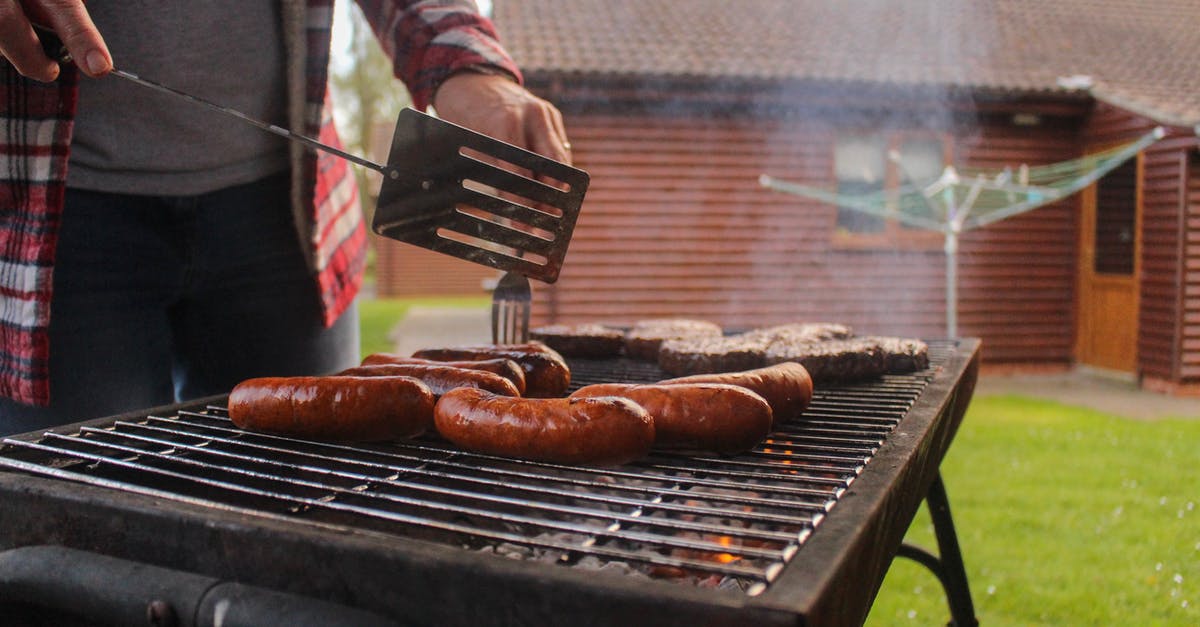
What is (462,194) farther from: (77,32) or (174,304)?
(174,304)

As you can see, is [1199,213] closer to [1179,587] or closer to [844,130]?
[844,130]

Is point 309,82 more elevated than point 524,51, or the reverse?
point 524,51

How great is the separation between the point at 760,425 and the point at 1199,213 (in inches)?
484

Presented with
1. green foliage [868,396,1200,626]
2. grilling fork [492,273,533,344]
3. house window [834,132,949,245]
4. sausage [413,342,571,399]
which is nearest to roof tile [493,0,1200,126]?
house window [834,132,949,245]

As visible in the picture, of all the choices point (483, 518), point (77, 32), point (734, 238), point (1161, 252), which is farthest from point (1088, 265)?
point (77, 32)

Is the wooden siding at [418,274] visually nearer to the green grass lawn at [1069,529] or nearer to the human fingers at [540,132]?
the green grass lawn at [1069,529]

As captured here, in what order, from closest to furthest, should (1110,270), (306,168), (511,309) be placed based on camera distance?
(306,168), (511,309), (1110,270)

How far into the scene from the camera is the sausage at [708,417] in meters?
1.78

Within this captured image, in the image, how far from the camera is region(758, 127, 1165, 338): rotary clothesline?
35.6ft

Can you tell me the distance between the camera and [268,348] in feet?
8.40

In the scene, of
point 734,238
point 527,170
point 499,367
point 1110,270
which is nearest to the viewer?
point 499,367

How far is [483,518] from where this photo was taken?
63.2 inches

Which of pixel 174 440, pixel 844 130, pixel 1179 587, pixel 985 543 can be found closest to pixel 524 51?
pixel 844 130

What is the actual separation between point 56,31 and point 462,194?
0.83 m
